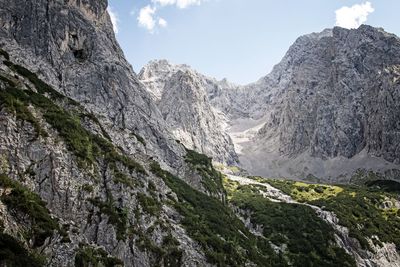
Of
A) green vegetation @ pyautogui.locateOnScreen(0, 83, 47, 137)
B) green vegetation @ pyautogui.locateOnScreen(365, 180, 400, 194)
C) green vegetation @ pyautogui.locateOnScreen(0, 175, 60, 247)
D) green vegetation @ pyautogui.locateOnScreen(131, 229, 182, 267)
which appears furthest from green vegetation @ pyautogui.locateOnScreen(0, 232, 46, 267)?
green vegetation @ pyautogui.locateOnScreen(365, 180, 400, 194)

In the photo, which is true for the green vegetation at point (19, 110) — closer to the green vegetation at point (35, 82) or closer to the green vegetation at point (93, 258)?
the green vegetation at point (35, 82)

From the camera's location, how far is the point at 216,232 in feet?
191

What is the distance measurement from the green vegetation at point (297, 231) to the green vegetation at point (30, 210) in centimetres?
4655

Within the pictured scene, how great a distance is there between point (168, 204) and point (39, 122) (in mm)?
20957

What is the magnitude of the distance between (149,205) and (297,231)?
40493mm

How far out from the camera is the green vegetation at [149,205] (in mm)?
50219

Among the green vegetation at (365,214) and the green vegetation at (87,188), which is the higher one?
the green vegetation at (87,188)

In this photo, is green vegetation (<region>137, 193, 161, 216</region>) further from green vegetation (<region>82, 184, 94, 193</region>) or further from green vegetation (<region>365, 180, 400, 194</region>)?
green vegetation (<region>365, 180, 400, 194</region>)

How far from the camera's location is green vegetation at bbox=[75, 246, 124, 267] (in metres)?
33.5

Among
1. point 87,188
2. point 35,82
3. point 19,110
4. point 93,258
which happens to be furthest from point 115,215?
point 35,82

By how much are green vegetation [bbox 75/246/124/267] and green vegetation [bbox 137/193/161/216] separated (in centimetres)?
1328

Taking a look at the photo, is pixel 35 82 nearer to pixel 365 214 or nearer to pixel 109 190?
pixel 109 190

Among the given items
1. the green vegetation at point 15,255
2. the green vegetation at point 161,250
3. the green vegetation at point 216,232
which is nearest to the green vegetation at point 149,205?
the green vegetation at point 161,250

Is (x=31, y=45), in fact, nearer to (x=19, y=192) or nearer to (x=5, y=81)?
(x=5, y=81)
